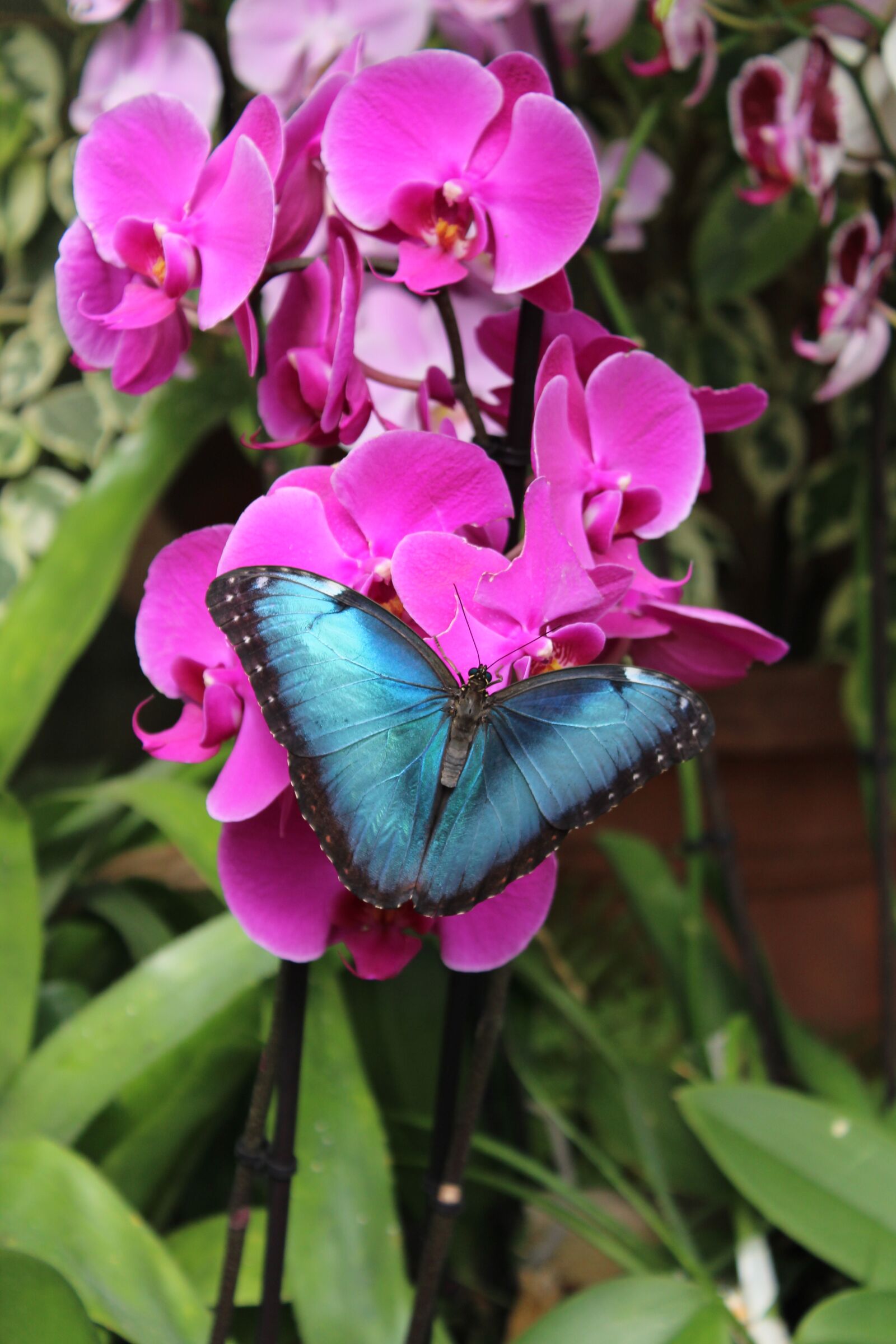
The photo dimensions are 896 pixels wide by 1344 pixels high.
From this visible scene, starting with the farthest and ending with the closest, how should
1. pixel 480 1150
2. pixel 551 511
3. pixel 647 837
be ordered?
pixel 647 837, pixel 480 1150, pixel 551 511

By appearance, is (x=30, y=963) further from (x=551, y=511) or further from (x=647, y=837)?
(x=647, y=837)

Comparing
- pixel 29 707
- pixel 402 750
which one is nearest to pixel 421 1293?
pixel 402 750

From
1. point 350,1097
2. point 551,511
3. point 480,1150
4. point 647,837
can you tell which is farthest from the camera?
point 647,837

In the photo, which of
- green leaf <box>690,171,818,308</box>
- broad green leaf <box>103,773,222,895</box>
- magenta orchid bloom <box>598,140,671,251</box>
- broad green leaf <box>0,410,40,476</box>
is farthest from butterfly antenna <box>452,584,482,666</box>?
broad green leaf <box>0,410,40,476</box>

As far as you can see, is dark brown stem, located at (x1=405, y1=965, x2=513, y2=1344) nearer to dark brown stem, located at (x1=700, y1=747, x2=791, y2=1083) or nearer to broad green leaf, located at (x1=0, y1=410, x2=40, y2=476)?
dark brown stem, located at (x1=700, y1=747, x2=791, y2=1083)

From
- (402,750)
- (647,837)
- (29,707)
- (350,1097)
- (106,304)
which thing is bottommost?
(647,837)

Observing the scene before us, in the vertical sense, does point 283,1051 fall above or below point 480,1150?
above

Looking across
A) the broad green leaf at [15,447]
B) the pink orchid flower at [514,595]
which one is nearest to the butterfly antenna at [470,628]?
the pink orchid flower at [514,595]
